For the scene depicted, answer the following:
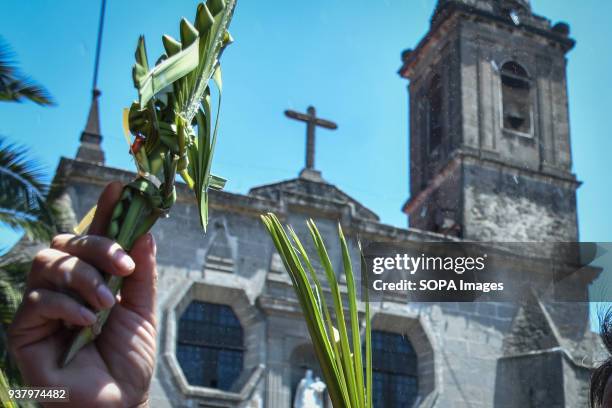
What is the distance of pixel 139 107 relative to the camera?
2.23m

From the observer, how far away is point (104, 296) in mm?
2025

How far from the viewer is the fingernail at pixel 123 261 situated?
206 cm

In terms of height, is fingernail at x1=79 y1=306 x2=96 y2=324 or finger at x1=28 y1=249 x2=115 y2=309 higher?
finger at x1=28 y1=249 x2=115 y2=309

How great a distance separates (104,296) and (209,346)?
1301 centimetres

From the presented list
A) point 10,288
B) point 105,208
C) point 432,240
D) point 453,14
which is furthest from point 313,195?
point 105,208

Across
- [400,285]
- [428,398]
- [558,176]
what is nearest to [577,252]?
[558,176]

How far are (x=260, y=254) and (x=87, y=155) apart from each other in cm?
328

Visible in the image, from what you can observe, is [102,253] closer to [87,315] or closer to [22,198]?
[87,315]

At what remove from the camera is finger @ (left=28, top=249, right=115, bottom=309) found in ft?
6.66

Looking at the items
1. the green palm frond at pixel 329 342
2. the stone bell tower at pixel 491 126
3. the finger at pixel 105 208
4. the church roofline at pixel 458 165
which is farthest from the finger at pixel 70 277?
the church roofline at pixel 458 165

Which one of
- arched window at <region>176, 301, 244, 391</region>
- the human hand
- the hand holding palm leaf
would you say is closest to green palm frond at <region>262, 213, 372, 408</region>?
the hand holding palm leaf

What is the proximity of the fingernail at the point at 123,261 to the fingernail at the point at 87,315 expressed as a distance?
0.39 feet

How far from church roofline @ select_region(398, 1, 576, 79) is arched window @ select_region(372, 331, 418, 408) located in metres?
8.43

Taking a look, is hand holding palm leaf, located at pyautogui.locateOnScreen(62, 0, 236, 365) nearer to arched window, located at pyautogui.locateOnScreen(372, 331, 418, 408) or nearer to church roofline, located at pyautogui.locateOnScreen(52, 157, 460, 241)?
church roofline, located at pyautogui.locateOnScreen(52, 157, 460, 241)
